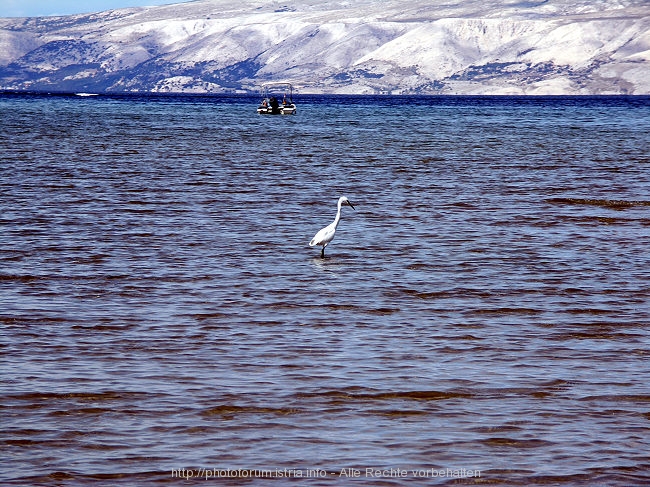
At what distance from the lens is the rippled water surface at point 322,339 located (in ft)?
28.7

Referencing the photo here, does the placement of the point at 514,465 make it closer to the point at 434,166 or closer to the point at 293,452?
the point at 293,452

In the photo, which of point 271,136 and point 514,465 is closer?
point 514,465

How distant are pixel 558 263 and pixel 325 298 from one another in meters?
5.10

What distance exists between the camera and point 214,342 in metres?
12.4

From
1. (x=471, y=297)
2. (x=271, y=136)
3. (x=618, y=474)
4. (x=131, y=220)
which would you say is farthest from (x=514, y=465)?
(x=271, y=136)

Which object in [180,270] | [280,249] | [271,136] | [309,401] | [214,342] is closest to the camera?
[309,401]

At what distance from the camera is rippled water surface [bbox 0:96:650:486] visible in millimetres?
8734

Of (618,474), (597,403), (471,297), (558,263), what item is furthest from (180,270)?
(618,474)

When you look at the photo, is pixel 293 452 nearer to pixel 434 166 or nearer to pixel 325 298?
pixel 325 298

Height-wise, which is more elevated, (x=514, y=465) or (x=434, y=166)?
(x=514, y=465)

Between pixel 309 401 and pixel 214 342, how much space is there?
2531 mm

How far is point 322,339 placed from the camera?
12.6 meters

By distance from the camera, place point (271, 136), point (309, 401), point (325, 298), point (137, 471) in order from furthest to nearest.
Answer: point (271, 136) < point (325, 298) < point (309, 401) < point (137, 471)

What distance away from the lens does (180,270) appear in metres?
17.2
